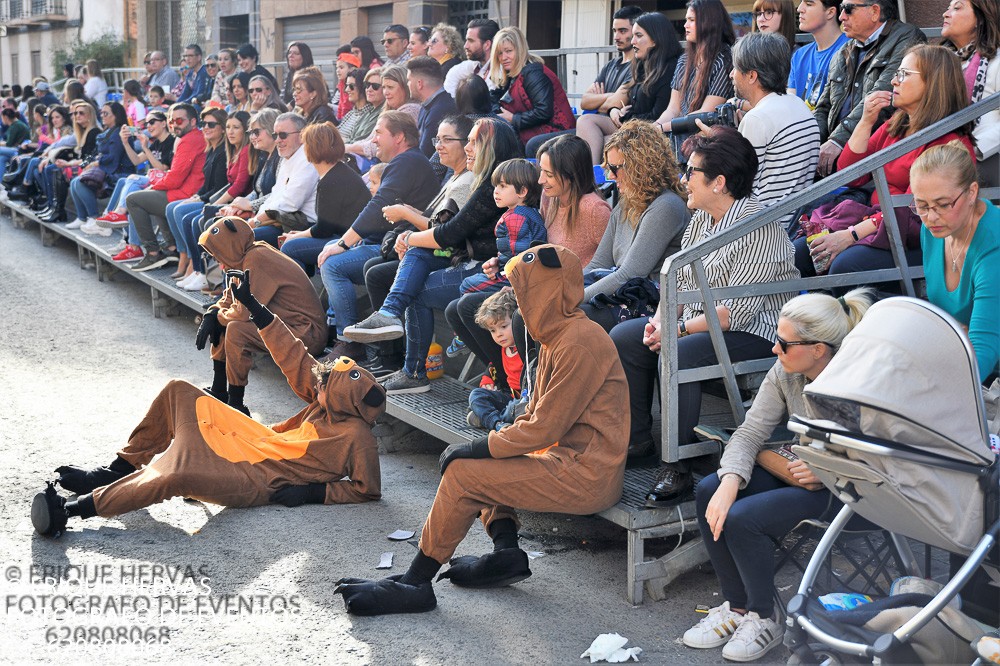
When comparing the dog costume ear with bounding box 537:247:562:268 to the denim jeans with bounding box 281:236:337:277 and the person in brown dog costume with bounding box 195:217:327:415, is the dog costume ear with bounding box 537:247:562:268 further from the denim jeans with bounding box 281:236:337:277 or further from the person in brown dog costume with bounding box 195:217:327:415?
the denim jeans with bounding box 281:236:337:277

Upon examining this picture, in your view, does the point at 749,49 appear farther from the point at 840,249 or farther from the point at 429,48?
the point at 429,48

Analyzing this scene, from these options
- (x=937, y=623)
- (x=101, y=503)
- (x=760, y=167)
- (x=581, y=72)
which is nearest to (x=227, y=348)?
(x=101, y=503)

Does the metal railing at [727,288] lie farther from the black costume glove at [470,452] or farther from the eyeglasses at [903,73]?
the black costume glove at [470,452]

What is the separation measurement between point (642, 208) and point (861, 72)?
1593 millimetres

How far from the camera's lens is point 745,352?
4.81 m

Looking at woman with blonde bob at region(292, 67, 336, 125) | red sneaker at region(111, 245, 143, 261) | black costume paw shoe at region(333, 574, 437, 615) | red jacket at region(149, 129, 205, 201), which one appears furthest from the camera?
red sneaker at region(111, 245, 143, 261)

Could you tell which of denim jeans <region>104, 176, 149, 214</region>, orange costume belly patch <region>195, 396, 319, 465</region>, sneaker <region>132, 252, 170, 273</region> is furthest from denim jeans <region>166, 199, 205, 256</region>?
orange costume belly patch <region>195, 396, 319, 465</region>

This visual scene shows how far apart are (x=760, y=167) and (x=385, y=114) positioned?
3.50 metres

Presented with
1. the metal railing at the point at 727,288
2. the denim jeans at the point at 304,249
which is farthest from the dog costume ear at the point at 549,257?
the denim jeans at the point at 304,249

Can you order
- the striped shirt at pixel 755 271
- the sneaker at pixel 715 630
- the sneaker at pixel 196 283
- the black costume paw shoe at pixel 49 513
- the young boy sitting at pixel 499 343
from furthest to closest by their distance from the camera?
the sneaker at pixel 196 283 < the young boy sitting at pixel 499 343 < the black costume paw shoe at pixel 49 513 < the striped shirt at pixel 755 271 < the sneaker at pixel 715 630

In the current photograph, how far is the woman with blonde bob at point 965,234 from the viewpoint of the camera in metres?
4.14

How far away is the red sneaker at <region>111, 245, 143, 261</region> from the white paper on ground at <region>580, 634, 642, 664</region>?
9.14 metres

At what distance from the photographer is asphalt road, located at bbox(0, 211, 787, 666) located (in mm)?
4238

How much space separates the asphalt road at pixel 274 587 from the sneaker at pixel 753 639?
9 cm
